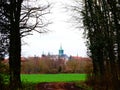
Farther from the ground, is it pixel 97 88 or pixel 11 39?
pixel 11 39

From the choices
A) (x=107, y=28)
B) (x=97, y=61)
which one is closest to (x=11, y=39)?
(x=107, y=28)

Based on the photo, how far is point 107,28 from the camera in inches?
1075

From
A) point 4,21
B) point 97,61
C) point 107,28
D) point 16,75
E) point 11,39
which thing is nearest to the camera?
point 4,21

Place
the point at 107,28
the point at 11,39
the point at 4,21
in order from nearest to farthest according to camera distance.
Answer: the point at 4,21 < the point at 11,39 < the point at 107,28

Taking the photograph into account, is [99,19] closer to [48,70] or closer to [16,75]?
[16,75]

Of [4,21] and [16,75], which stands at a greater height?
[4,21]

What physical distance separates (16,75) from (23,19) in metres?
5.03

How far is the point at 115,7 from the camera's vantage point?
83.9 ft

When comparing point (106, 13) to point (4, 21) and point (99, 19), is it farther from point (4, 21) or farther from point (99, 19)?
point (4, 21)

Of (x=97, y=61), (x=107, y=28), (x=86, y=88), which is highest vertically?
(x=107, y=28)

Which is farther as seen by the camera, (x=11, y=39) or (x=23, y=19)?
(x=23, y=19)

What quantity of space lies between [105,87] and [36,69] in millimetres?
76434

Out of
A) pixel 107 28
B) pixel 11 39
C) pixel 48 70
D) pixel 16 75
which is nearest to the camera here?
pixel 11 39

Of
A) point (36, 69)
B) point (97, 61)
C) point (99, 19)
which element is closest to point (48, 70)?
point (36, 69)
